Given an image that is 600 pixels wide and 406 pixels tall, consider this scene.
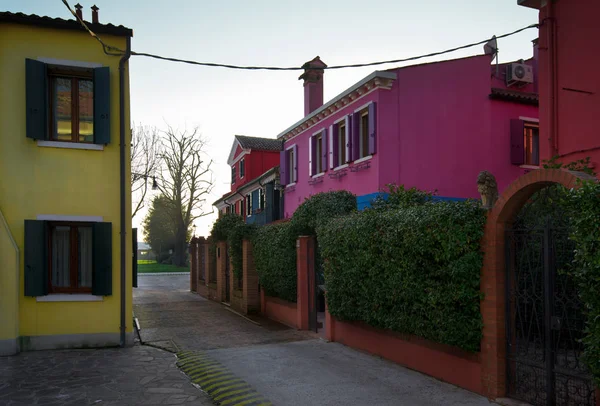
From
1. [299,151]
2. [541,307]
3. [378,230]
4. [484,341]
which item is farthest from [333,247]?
[299,151]

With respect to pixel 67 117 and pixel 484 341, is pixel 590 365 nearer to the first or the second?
pixel 484 341

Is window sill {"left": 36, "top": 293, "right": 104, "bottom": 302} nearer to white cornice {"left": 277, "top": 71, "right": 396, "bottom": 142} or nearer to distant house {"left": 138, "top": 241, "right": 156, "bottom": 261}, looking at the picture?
white cornice {"left": 277, "top": 71, "right": 396, "bottom": 142}

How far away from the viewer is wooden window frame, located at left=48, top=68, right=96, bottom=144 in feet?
36.6

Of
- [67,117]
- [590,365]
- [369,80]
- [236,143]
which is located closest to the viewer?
[590,365]

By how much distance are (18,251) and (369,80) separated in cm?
1075

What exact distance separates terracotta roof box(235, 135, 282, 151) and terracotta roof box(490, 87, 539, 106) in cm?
1848

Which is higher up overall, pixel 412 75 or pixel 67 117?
pixel 412 75

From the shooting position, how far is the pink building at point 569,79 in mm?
10445

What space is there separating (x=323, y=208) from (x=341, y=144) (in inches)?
292

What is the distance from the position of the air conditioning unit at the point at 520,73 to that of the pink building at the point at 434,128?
0.04m

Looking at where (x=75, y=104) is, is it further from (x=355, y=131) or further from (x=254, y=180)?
(x=254, y=180)

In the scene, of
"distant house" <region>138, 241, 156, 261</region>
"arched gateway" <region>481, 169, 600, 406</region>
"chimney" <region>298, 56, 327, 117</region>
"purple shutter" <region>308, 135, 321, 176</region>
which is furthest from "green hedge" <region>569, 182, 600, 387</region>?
"distant house" <region>138, 241, 156, 261</region>

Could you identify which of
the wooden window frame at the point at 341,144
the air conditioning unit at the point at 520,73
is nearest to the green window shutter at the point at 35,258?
the wooden window frame at the point at 341,144

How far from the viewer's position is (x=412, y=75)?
16.9 meters
